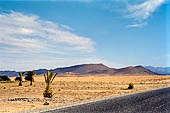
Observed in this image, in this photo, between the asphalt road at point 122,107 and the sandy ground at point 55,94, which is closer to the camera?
the asphalt road at point 122,107

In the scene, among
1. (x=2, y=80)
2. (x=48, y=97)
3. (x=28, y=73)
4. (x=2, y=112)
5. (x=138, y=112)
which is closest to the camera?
(x=138, y=112)

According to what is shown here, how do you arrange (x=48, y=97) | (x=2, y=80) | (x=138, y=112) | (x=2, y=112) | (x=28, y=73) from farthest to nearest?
1. (x=2, y=80)
2. (x=28, y=73)
3. (x=48, y=97)
4. (x=2, y=112)
5. (x=138, y=112)

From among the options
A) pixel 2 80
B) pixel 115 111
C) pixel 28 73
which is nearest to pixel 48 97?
pixel 115 111

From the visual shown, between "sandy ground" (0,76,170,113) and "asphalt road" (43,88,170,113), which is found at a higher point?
"sandy ground" (0,76,170,113)

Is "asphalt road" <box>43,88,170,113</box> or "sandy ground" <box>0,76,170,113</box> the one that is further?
"sandy ground" <box>0,76,170,113</box>

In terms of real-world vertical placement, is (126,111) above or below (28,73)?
below

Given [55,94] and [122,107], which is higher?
[55,94]

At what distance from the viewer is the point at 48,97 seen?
25.6 metres

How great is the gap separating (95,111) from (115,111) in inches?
44.7

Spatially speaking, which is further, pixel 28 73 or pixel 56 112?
pixel 28 73

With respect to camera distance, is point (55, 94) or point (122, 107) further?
point (55, 94)

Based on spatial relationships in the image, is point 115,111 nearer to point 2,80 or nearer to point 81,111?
point 81,111

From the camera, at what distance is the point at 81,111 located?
579 inches

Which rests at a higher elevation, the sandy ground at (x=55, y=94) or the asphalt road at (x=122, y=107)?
the sandy ground at (x=55, y=94)
